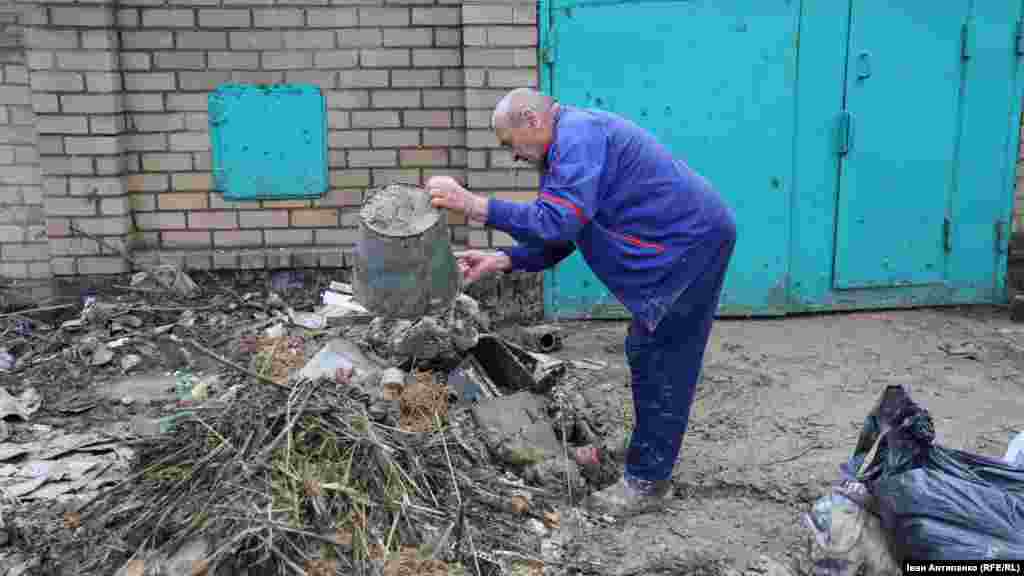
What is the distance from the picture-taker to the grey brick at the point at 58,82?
17.3 feet

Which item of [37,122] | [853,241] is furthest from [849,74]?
[37,122]

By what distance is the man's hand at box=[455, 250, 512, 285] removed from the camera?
3820 millimetres

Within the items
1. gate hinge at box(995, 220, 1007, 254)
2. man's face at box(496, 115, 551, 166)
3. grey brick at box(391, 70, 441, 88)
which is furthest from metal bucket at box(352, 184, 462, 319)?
gate hinge at box(995, 220, 1007, 254)

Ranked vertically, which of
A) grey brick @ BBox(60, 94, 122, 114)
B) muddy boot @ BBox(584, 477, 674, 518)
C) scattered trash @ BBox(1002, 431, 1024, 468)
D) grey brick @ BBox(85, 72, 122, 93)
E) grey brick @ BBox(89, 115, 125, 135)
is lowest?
muddy boot @ BBox(584, 477, 674, 518)

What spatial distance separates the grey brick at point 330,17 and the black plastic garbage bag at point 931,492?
359cm

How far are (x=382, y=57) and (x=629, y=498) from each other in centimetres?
300

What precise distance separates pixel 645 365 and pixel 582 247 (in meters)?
0.50

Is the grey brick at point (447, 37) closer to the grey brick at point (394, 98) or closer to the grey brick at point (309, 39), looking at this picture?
the grey brick at point (394, 98)

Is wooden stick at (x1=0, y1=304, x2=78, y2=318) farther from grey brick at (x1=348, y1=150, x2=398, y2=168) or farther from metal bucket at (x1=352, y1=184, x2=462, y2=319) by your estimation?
metal bucket at (x1=352, y1=184, x2=462, y2=319)

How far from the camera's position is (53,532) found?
3.22m

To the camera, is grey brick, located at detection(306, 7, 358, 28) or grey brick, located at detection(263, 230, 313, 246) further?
grey brick, located at detection(263, 230, 313, 246)

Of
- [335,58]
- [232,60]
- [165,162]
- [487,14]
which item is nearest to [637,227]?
[487,14]

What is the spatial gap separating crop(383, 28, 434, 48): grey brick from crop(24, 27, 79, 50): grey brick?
1.69m

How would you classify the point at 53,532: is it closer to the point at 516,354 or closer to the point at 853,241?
the point at 516,354
